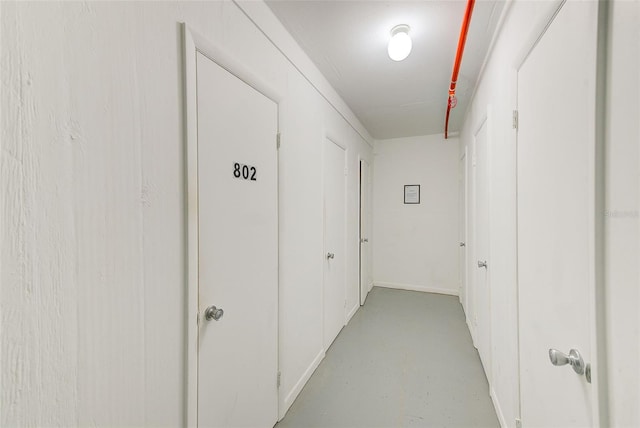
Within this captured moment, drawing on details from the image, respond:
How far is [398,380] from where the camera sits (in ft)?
6.71

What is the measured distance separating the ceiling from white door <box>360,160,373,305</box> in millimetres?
1117

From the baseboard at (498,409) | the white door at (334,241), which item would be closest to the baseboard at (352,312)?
the white door at (334,241)

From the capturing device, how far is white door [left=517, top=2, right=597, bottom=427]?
74 cm

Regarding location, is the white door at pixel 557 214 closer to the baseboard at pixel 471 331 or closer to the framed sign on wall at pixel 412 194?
the baseboard at pixel 471 331

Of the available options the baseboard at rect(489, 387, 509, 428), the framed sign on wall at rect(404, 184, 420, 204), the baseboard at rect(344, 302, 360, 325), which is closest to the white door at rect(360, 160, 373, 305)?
the baseboard at rect(344, 302, 360, 325)

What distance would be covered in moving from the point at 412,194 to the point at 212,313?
388 cm

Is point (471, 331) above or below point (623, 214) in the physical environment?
→ below

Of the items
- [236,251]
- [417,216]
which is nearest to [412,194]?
[417,216]

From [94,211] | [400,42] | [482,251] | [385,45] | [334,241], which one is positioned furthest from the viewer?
[334,241]

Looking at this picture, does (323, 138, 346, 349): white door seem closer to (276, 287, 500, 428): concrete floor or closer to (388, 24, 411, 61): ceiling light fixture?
(276, 287, 500, 428): concrete floor

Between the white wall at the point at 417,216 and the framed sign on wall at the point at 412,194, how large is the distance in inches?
2.6

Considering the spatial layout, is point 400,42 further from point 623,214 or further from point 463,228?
point 463,228

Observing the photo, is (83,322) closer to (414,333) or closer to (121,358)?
(121,358)

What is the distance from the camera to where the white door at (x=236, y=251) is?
1.09 m
